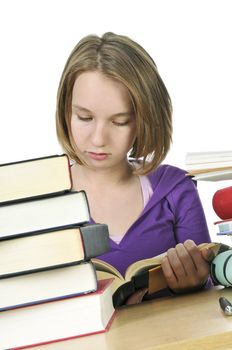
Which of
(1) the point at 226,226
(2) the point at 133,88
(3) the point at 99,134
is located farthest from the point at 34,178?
(2) the point at 133,88

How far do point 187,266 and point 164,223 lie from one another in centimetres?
53

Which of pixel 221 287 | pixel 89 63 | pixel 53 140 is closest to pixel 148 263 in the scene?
pixel 221 287

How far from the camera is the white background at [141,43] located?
296cm

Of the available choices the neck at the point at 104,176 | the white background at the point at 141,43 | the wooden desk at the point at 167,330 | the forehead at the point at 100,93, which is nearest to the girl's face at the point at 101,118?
the forehead at the point at 100,93

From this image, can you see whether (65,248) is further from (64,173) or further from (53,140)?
(53,140)

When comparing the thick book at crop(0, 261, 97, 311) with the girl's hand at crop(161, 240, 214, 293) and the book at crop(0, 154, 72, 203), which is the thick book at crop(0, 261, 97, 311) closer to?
the book at crop(0, 154, 72, 203)

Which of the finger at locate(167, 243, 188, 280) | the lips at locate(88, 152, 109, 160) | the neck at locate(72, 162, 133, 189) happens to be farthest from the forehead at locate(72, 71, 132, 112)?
the finger at locate(167, 243, 188, 280)

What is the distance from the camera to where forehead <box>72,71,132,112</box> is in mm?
1470

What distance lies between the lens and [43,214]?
88cm

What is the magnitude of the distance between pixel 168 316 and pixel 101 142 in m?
0.61

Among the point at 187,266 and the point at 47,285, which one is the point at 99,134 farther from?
the point at 47,285

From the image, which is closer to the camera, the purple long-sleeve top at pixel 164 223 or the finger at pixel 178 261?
the finger at pixel 178 261

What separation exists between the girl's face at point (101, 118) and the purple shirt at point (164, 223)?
0.25 m

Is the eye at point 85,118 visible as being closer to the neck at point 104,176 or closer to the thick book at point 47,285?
the neck at point 104,176
